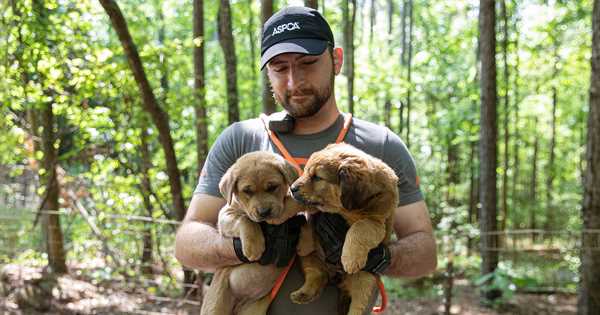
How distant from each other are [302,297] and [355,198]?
0.66 metres

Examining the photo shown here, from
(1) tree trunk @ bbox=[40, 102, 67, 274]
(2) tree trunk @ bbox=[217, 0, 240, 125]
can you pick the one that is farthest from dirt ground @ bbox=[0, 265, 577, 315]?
(2) tree trunk @ bbox=[217, 0, 240, 125]

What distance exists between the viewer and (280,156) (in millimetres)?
3238

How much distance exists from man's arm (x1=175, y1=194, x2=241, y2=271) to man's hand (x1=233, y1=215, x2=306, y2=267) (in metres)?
0.08

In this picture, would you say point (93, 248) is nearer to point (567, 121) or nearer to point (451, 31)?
point (451, 31)

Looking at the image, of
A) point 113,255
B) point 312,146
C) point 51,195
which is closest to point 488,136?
point 113,255

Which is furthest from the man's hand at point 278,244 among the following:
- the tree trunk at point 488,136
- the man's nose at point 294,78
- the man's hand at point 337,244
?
the tree trunk at point 488,136

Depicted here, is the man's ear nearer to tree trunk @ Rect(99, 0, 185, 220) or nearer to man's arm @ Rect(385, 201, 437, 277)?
man's arm @ Rect(385, 201, 437, 277)

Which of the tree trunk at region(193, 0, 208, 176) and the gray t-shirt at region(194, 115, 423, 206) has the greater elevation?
the tree trunk at region(193, 0, 208, 176)

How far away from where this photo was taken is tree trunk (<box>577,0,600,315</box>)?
937cm

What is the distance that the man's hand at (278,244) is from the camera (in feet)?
9.41

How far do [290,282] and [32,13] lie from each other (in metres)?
7.84

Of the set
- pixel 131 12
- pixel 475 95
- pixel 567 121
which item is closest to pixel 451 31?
pixel 475 95

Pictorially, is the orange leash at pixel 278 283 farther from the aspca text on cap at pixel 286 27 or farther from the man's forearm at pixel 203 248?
the aspca text on cap at pixel 286 27

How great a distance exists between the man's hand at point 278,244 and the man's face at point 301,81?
0.78 metres
